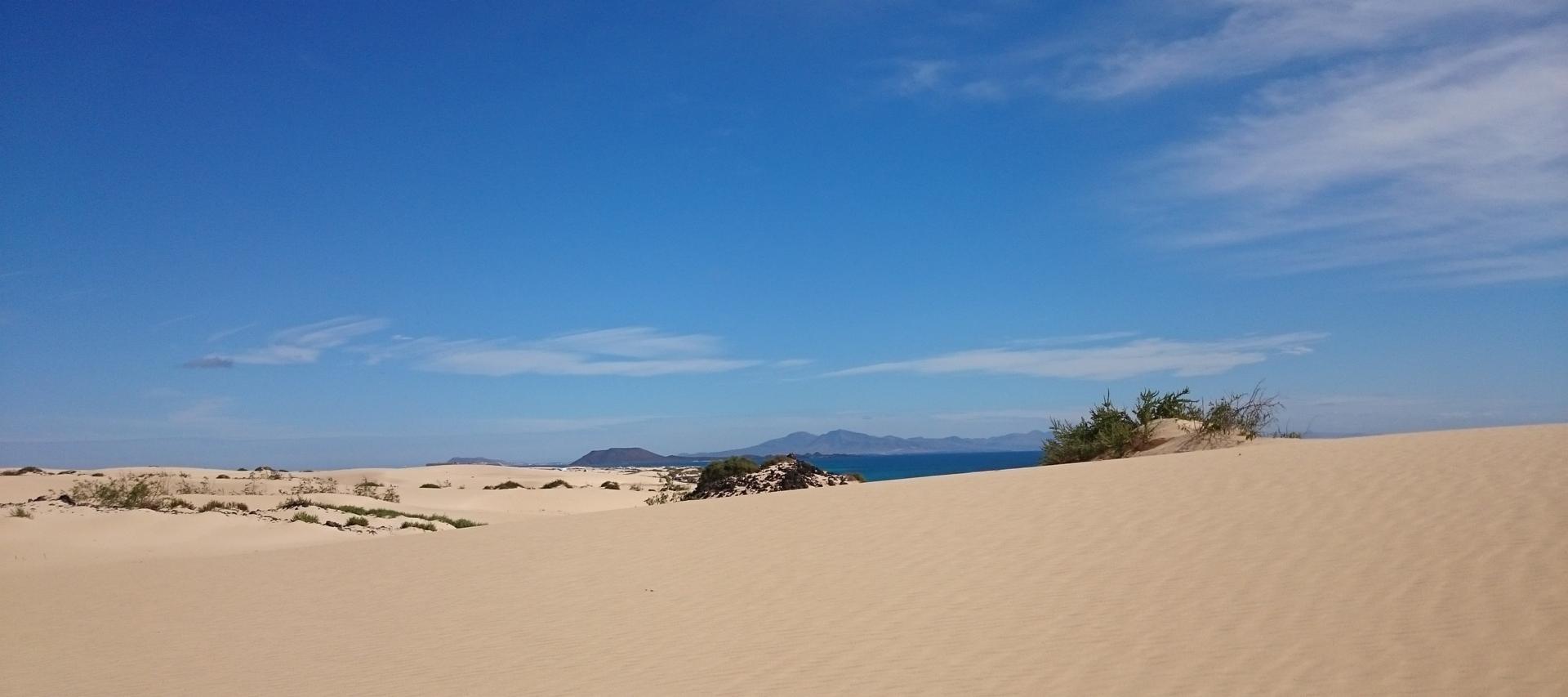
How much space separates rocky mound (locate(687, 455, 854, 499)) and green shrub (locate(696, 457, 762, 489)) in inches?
41.5

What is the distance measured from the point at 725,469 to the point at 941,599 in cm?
1839

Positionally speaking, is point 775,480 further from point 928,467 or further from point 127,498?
point 928,467

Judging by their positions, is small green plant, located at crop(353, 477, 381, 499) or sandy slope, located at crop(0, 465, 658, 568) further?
small green plant, located at crop(353, 477, 381, 499)

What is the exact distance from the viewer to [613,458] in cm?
17312

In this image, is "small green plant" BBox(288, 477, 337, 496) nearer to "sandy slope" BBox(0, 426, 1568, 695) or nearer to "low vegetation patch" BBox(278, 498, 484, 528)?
"low vegetation patch" BBox(278, 498, 484, 528)

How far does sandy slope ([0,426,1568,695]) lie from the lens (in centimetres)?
666

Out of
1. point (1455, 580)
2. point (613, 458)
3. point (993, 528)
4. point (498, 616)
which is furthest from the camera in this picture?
point (613, 458)

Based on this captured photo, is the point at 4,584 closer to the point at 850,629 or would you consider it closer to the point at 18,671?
the point at 18,671

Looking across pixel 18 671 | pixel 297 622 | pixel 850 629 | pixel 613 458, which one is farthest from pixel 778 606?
pixel 613 458

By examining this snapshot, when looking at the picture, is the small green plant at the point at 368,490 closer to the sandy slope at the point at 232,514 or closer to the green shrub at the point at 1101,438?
the sandy slope at the point at 232,514

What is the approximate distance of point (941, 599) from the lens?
8766 mm

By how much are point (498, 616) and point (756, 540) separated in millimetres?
3853

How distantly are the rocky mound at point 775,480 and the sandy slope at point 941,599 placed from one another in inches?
282

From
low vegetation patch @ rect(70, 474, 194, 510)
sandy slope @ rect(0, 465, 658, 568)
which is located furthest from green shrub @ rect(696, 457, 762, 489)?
low vegetation patch @ rect(70, 474, 194, 510)
